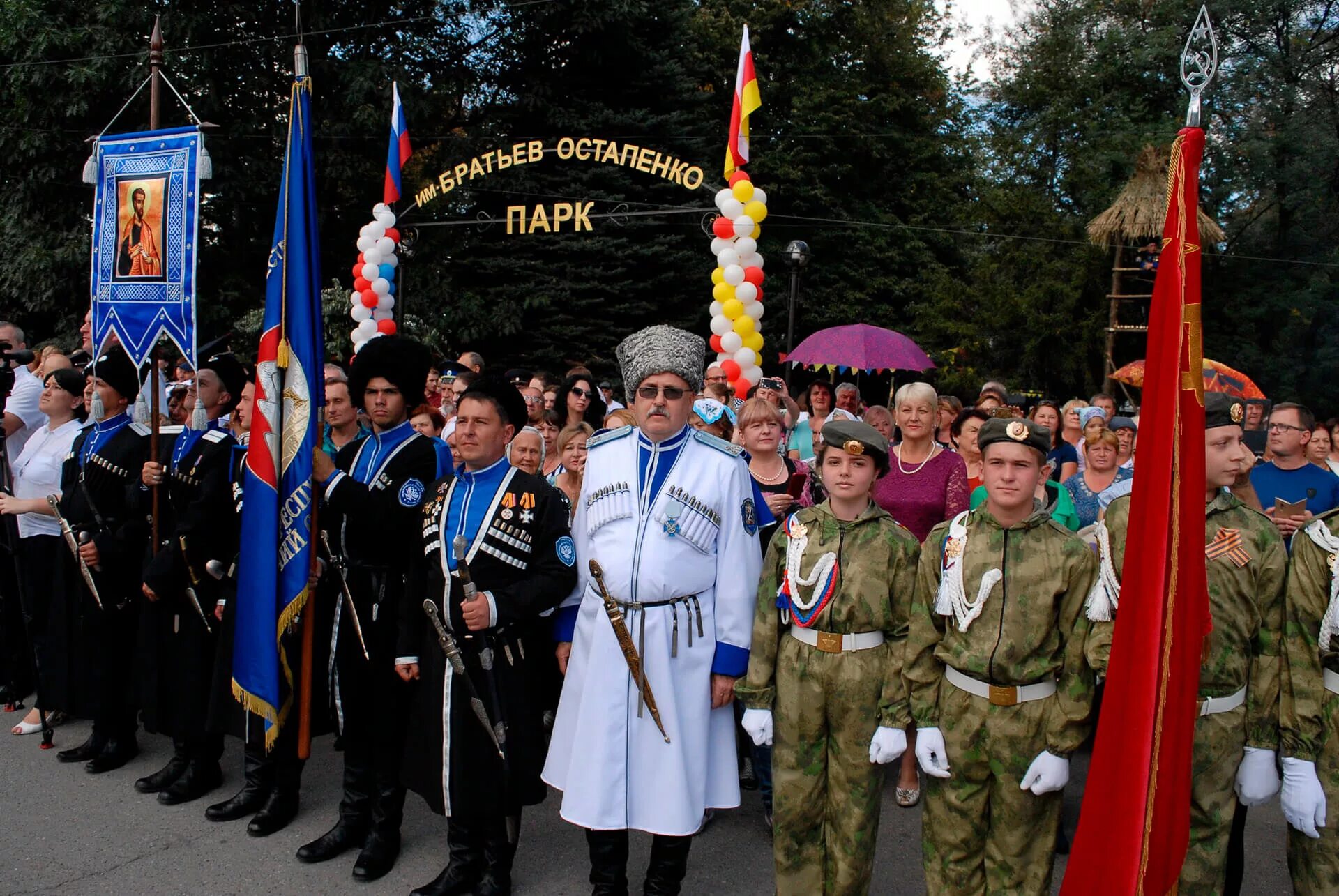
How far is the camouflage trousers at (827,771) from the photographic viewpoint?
11.3ft

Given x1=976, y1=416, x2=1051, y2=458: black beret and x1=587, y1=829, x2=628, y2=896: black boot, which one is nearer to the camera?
x1=976, y1=416, x2=1051, y2=458: black beret

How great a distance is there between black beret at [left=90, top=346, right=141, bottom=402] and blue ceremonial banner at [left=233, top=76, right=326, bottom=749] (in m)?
1.54

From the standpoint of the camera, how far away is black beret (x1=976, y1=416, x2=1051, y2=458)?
3283mm

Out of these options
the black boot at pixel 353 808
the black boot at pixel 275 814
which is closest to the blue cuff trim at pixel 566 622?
the black boot at pixel 353 808

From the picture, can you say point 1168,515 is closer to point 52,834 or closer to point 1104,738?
point 1104,738

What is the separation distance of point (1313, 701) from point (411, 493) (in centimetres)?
339

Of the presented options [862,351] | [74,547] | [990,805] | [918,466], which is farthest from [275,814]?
[862,351]

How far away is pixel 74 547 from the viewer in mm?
5387

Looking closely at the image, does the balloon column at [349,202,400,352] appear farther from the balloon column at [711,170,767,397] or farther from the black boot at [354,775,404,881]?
the black boot at [354,775,404,881]

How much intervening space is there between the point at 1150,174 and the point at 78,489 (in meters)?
18.7

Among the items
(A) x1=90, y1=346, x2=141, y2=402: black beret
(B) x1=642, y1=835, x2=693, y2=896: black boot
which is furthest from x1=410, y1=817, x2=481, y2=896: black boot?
(A) x1=90, y1=346, x2=141, y2=402: black beret

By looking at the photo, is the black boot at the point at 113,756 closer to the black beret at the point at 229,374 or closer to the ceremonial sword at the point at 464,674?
the black beret at the point at 229,374

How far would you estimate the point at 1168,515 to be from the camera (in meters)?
2.50

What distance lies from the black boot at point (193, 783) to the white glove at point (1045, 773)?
3.94m
